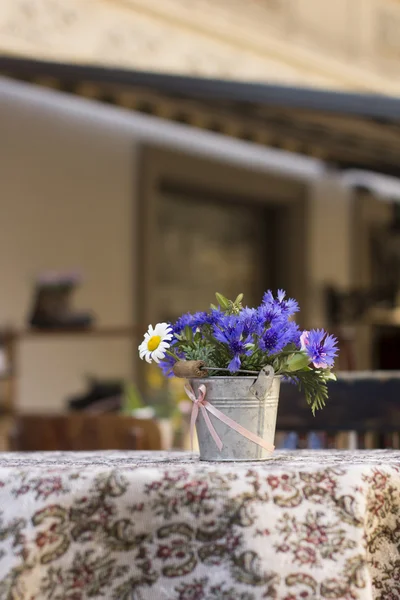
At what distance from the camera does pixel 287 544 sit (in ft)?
5.81

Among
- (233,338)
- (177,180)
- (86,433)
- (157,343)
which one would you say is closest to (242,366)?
(233,338)

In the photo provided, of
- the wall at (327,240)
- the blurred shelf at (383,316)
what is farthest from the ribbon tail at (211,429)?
the blurred shelf at (383,316)

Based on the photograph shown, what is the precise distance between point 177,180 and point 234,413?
8.17 metres

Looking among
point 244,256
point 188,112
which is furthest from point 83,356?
point 244,256

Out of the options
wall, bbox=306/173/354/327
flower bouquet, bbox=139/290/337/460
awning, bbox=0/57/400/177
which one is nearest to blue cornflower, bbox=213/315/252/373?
flower bouquet, bbox=139/290/337/460

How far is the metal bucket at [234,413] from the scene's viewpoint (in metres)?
1.97

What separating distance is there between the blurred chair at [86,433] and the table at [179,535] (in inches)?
55.0

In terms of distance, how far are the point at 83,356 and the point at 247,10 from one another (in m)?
3.06

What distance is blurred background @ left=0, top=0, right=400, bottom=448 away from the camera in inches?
261

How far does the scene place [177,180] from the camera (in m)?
10.0

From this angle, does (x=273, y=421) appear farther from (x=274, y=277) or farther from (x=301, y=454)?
(x=274, y=277)

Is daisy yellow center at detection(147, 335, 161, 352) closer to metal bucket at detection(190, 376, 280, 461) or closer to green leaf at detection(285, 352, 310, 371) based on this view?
metal bucket at detection(190, 376, 280, 461)

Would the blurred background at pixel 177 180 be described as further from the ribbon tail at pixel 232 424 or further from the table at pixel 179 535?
the table at pixel 179 535

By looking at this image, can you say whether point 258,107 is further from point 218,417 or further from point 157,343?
point 218,417
